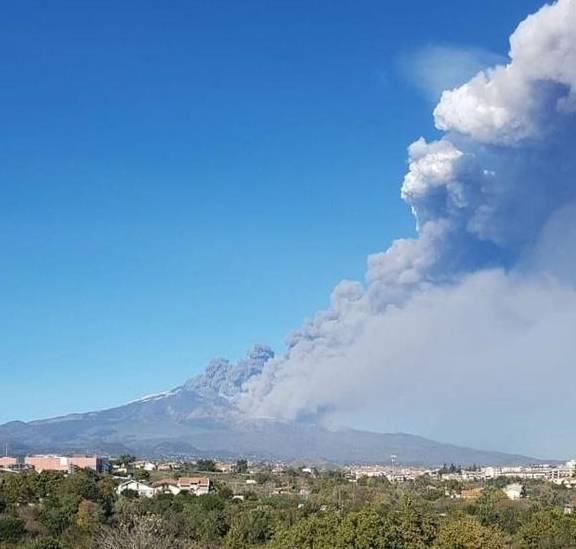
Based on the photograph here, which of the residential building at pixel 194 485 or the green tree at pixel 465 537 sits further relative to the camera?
the residential building at pixel 194 485

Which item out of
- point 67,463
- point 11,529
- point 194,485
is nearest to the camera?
point 11,529

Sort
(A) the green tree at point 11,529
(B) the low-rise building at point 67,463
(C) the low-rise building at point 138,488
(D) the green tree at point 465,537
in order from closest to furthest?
1. (D) the green tree at point 465,537
2. (A) the green tree at point 11,529
3. (C) the low-rise building at point 138,488
4. (B) the low-rise building at point 67,463

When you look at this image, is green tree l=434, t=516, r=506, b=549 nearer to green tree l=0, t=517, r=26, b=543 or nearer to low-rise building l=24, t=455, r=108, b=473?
green tree l=0, t=517, r=26, b=543

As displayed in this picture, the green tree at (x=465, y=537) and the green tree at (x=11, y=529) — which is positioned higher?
the green tree at (x=465, y=537)

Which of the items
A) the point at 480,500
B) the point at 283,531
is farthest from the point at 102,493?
the point at 480,500

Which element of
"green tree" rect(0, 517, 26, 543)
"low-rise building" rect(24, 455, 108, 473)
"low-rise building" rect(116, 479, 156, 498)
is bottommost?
"green tree" rect(0, 517, 26, 543)

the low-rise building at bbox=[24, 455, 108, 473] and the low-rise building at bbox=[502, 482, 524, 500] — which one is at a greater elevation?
the low-rise building at bbox=[24, 455, 108, 473]

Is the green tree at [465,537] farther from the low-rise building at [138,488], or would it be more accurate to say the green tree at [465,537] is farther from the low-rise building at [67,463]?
the low-rise building at [67,463]

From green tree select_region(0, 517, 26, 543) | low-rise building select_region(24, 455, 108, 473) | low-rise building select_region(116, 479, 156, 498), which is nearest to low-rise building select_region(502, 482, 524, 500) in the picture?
low-rise building select_region(116, 479, 156, 498)

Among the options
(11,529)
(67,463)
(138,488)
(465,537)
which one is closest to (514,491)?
(138,488)

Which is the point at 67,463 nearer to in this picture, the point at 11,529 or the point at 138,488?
the point at 138,488

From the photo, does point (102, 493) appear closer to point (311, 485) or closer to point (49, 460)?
point (311, 485)

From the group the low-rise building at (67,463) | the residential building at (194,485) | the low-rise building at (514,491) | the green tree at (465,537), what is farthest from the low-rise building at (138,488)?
the green tree at (465,537)

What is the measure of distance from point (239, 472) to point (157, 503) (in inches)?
1591
